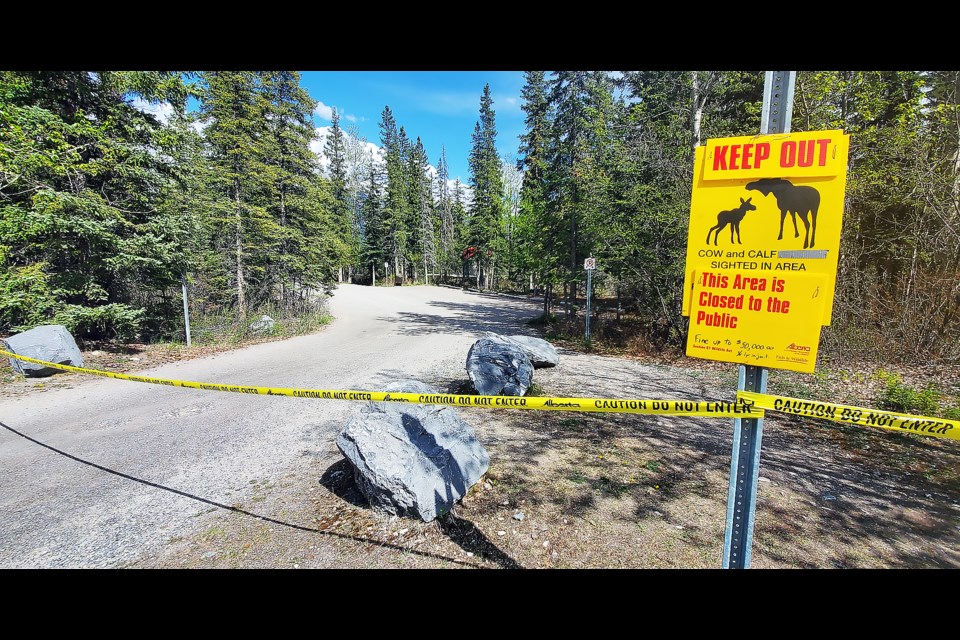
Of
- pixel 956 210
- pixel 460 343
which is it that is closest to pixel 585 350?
pixel 460 343

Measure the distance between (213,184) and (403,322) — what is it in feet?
33.0

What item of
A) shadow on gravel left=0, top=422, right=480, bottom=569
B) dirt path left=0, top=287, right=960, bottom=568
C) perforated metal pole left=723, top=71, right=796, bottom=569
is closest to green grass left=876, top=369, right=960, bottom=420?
dirt path left=0, top=287, right=960, bottom=568

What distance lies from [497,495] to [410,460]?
95 centimetres

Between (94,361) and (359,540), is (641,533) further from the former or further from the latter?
(94,361)

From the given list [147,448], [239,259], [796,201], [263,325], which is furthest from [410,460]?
[239,259]

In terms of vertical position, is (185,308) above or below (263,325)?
above

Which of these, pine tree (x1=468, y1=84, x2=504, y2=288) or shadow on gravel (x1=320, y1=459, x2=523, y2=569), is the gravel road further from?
pine tree (x1=468, y1=84, x2=504, y2=288)

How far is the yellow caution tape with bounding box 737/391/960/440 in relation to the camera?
178 centimetres

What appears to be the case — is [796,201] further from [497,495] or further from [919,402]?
[919,402]

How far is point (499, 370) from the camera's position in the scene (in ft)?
20.8

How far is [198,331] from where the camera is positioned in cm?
1158

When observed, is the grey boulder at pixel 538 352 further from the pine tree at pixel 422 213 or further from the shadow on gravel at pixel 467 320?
the pine tree at pixel 422 213

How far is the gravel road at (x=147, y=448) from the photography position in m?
3.16

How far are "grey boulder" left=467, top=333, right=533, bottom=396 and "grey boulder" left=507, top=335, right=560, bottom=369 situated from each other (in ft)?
5.70
